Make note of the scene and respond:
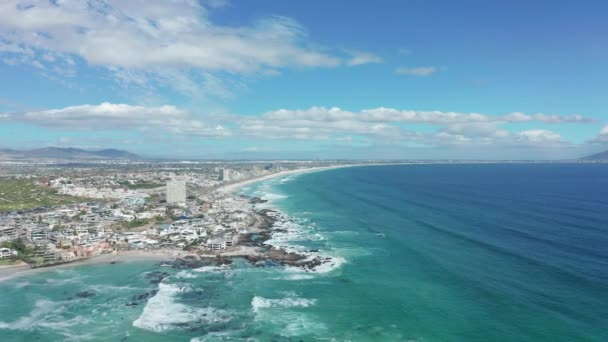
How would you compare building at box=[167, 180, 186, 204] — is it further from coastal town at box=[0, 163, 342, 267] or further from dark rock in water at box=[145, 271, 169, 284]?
dark rock in water at box=[145, 271, 169, 284]

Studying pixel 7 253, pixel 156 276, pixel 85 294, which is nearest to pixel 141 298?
pixel 85 294

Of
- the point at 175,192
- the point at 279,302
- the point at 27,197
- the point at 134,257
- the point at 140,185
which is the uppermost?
the point at 175,192

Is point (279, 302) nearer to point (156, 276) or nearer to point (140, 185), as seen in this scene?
point (156, 276)

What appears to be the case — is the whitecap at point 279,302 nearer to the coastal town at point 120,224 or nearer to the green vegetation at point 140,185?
the coastal town at point 120,224

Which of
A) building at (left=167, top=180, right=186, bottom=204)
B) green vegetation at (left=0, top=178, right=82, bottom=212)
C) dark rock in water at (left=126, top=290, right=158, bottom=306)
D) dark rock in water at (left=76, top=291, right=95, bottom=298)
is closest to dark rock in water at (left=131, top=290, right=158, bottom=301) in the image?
dark rock in water at (left=126, top=290, right=158, bottom=306)

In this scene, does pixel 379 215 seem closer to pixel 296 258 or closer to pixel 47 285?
pixel 296 258
